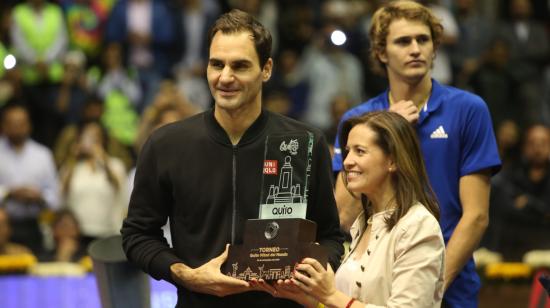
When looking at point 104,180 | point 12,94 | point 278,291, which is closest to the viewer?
point 278,291

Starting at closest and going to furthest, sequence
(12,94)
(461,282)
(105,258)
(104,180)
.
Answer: (461,282) → (105,258) → (104,180) → (12,94)

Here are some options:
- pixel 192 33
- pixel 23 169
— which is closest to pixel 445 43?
pixel 192 33

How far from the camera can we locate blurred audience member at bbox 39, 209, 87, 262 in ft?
29.6

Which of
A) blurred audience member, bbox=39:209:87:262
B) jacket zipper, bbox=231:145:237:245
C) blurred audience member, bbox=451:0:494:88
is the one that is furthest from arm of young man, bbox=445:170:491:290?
blurred audience member, bbox=451:0:494:88

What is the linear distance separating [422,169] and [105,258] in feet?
5.91

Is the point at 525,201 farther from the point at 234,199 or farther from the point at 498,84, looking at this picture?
the point at 234,199

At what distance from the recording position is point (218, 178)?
398 centimetres

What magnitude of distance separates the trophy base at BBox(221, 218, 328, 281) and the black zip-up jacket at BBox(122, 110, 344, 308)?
0.22 meters

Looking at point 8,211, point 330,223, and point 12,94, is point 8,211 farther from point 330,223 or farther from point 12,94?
point 330,223

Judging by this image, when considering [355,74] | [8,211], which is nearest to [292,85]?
[355,74]

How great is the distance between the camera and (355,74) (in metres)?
12.2

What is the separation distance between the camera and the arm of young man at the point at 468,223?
4488 mm

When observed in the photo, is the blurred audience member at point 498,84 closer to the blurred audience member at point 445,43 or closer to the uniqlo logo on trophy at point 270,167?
the blurred audience member at point 445,43

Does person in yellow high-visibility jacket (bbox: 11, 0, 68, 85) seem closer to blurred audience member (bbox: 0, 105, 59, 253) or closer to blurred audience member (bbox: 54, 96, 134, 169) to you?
blurred audience member (bbox: 54, 96, 134, 169)
